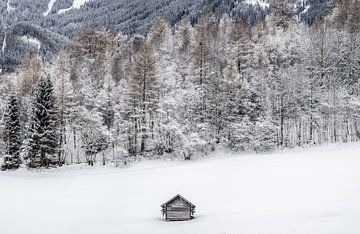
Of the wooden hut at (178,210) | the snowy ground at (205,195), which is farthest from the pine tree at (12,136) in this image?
the wooden hut at (178,210)

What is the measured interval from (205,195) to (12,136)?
28821 mm

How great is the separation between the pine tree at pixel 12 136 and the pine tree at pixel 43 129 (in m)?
1.65

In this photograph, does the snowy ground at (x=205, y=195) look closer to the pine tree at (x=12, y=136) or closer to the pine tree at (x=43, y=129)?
the pine tree at (x=43, y=129)

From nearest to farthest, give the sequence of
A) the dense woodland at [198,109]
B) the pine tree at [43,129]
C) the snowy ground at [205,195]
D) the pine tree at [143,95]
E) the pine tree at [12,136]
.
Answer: the snowy ground at [205,195] → the pine tree at [43,129] → the dense woodland at [198,109] → the pine tree at [12,136] → the pine tree at [143,95]

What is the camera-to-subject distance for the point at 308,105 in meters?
56.5

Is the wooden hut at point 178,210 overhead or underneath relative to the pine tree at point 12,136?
underneath

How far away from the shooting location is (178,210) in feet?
105

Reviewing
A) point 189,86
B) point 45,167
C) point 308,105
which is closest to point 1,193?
point 45,167

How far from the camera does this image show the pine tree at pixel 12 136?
53.8m

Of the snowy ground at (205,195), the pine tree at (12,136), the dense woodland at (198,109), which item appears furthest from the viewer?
the pine tree at (12,136)

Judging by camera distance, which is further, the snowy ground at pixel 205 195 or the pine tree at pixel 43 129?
the pine tree at pixel 43 129

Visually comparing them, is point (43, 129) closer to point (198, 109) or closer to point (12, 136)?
point (12, 136)

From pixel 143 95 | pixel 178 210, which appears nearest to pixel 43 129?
pixel 143 95

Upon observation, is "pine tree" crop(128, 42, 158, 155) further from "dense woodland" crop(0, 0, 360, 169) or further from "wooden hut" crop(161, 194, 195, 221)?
"wooden hut" crop(161, 194, 195, 221)
